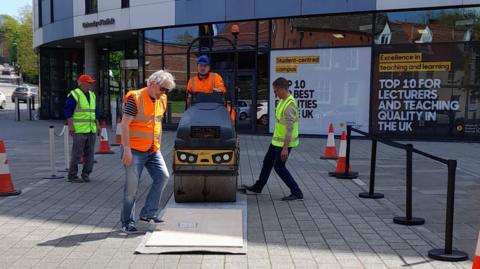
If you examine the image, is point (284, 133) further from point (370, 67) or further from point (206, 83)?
point (370, 67)

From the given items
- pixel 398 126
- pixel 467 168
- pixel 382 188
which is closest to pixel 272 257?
pixel 382 188

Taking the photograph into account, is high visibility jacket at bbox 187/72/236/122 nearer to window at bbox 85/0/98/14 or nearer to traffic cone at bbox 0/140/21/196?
traffic cone at bbox 0/140/21/196

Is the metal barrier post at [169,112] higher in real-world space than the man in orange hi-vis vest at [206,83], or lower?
lower

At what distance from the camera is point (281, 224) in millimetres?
6508

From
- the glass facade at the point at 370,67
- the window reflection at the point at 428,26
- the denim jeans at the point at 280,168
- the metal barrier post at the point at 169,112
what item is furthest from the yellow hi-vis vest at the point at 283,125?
the metal barrier post at the point at 169,112

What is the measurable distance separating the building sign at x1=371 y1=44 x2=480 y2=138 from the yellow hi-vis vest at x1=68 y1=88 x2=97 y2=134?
1091cm

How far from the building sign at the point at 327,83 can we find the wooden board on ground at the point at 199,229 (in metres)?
11.8

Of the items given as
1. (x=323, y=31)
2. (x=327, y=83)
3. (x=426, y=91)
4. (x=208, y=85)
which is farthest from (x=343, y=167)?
(x=323, y=31)

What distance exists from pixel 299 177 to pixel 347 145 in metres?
1.15

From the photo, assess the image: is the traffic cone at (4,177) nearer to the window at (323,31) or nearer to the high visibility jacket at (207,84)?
the high visibility jacket at (207,84)

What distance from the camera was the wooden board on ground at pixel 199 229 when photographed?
5.61m

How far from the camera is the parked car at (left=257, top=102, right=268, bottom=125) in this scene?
19500 mm

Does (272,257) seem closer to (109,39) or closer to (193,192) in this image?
(193,192)

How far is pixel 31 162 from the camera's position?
1220cm
